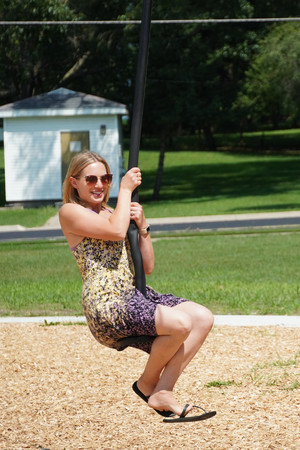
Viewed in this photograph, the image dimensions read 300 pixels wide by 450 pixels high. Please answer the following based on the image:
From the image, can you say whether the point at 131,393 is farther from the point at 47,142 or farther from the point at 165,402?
the point at 47,142

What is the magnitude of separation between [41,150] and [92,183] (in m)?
23.3

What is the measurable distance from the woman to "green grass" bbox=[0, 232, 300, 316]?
4012mm

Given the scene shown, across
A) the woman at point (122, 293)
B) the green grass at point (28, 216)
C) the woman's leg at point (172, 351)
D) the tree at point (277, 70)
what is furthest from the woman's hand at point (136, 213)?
the tree at point (277, 70)

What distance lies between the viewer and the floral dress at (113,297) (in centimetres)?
352

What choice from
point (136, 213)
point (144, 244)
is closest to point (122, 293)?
point (144, 244)

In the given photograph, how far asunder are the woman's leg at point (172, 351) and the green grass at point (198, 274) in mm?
3996

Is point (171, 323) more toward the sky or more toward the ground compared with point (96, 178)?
more toward the ground

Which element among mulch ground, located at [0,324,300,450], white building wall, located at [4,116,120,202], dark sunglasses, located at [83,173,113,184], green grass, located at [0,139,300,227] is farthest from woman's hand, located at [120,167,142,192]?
white building wall, located at [4,116,120,202]

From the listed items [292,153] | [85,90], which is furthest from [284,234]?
[292,153]

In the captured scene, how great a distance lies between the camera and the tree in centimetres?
2892

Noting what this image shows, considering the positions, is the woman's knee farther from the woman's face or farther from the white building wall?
the white building wall

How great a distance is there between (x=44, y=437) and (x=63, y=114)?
2257 cm

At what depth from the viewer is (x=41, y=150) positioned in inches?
1052

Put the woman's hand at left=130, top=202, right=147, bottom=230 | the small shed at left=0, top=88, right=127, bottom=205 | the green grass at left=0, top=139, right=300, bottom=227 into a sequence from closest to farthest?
the woman's hand at left=130, top=202, right=147, bottom=230
the green grass at left=0, top=139, right=300, bottom=227
the small shed at left=0, top=88, right=127, bottom=205
